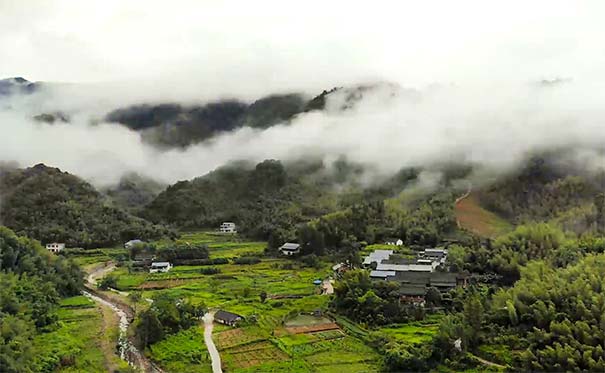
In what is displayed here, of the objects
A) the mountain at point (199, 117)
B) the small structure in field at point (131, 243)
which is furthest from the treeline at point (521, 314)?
the mountain at point (199, 117)

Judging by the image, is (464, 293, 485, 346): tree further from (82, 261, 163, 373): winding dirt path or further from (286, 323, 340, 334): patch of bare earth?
(82, 261, 163, 373): winding dirt path

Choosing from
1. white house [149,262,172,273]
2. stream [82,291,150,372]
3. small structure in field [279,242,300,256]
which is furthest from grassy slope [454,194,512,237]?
stream [82,291,150,372]

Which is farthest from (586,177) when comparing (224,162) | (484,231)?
(224,162)

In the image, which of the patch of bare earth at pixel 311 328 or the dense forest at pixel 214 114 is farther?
the dense forest at pixel 214 114

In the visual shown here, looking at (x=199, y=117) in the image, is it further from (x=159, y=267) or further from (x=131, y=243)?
(x=159, y=267)

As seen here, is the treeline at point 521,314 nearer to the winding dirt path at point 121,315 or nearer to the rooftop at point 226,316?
the rooftop at point 226,316

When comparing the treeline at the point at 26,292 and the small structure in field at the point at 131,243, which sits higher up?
the treeline at the point at 26,292
